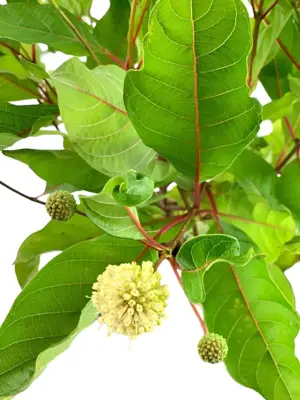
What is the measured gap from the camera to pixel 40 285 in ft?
1.55

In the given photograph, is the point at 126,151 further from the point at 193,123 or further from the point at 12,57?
the point at 12,57

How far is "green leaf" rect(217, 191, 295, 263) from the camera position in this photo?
540 millimetres

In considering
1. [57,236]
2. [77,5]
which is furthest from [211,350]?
[77,5]

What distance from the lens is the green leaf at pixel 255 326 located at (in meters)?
0.53

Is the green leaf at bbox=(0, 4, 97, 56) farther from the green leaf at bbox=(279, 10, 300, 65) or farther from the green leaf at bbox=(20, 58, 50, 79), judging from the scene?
the green leaf at bbox=(279, 10, 300, 65)

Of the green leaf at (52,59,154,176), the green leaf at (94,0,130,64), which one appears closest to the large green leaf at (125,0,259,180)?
the green leaf at (52,59,154,176)

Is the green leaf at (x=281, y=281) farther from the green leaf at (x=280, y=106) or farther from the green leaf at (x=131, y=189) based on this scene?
the green leaf at (x=131, y=189)

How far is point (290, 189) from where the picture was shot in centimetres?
53

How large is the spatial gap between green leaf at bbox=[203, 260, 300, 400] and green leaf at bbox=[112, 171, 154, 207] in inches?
7.0

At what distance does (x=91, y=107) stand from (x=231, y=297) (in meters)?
0.18

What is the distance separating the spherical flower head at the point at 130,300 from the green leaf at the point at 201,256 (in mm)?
27

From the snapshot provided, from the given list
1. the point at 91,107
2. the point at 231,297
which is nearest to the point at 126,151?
the point at 91,107

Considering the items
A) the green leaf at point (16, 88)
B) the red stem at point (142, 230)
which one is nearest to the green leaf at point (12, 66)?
the green leaf at point (16, 88)

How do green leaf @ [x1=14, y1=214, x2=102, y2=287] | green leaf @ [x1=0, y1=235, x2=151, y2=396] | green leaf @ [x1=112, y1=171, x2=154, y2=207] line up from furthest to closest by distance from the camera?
green leaf @ [x1=14, y1=214, x2=102, y2=287] < green leaf @ [x1=0, y1=235, x2=151, y2=396] < green leaf @ [x1=112, y1=171, x2=154, y2=207]
